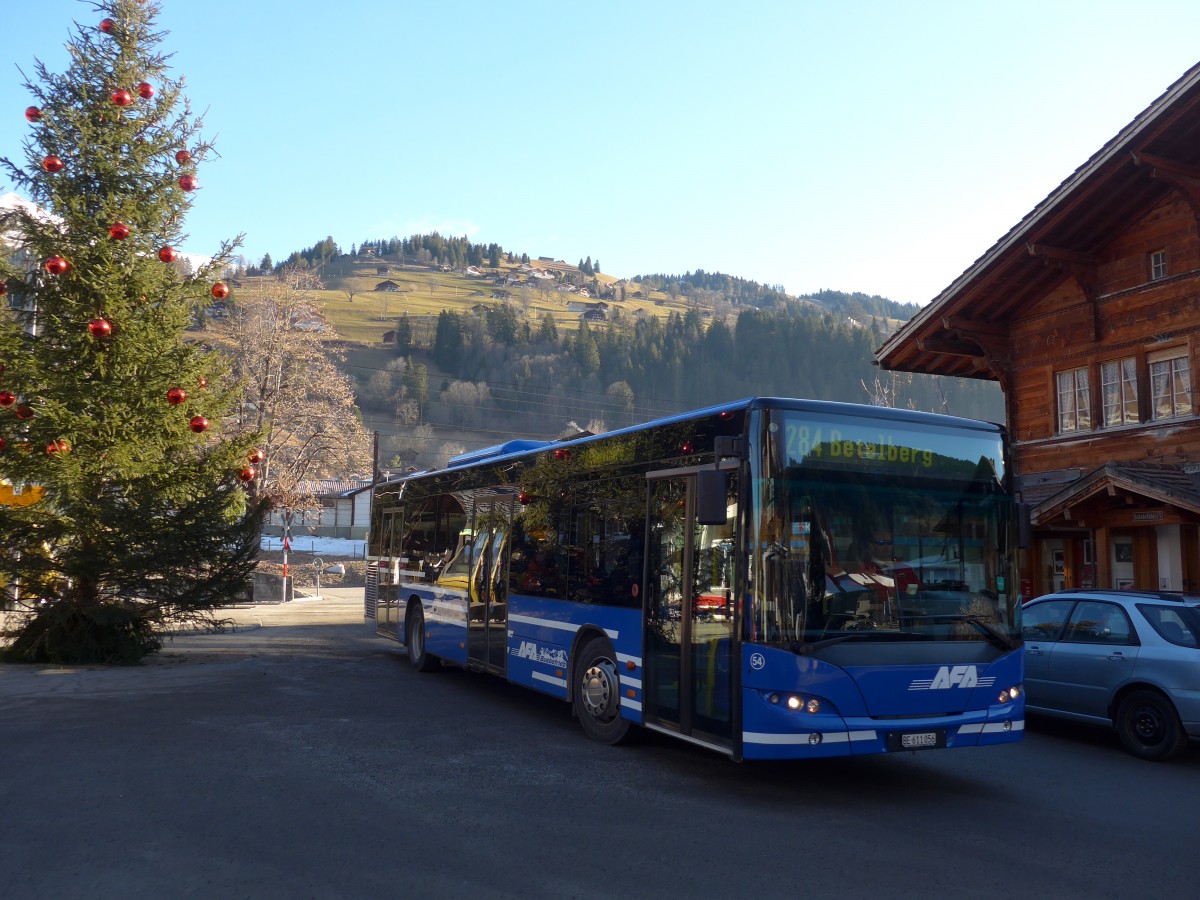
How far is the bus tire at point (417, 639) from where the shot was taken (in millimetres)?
14625

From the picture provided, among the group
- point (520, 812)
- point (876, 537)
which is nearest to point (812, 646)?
point (876, 537)

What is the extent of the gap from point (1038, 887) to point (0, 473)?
47.2 ft

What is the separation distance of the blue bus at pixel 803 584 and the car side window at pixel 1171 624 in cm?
253

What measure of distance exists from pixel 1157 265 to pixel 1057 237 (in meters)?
1.70

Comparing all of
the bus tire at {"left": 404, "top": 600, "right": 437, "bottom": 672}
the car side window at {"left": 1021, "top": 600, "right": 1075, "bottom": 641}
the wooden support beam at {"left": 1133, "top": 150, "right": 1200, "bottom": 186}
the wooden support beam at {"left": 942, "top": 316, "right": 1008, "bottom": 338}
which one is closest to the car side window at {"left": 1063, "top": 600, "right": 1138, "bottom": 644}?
the car side window at {"left": 1021, "top": 600, "right": 1075, "bottom": 641}

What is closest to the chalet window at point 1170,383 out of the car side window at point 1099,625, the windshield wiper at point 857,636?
the car side window at point 1099,625

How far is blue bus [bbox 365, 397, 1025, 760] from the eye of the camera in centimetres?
723

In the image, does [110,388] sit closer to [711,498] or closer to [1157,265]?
[711,498]

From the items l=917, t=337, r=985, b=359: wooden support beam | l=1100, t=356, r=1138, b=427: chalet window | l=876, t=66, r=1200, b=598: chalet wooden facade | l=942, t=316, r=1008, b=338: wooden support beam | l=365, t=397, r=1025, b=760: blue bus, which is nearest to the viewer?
l=365, t=397, r=1025, b=760: blue bus

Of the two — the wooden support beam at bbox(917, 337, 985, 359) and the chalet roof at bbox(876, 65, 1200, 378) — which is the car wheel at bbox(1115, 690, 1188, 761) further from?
the wooden support beam at bbox(917, 337, 985, 359)

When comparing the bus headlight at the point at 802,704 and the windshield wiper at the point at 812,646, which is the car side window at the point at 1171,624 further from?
the bus headlight at the point at 802,704

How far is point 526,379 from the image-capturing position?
117375 millimetres

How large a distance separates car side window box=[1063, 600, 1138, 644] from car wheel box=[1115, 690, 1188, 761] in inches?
22.6

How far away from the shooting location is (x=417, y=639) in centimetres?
Result: 1491
